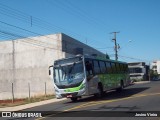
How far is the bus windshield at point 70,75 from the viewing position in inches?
832

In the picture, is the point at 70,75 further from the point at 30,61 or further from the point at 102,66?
the point at 30,61

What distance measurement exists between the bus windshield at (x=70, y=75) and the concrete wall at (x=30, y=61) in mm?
18742

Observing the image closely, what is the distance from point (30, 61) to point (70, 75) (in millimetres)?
23263

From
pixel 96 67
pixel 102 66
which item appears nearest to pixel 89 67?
pixel 96 67

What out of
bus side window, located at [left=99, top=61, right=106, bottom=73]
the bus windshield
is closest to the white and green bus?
the bus windshield

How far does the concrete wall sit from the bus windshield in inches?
738

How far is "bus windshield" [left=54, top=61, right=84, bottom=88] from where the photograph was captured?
21125mm

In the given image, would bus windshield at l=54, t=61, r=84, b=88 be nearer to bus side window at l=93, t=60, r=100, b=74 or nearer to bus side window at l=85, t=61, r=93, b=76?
bus side window at l=85, t=61, r=93, b=76

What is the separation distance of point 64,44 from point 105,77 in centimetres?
1826

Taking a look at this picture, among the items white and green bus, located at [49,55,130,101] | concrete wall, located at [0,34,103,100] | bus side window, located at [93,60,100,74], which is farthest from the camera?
concrete wall, located at [0,34,103,100]

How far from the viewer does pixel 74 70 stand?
21.3 metres

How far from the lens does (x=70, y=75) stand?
21.3 m

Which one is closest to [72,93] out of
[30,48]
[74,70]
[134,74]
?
[74,70]

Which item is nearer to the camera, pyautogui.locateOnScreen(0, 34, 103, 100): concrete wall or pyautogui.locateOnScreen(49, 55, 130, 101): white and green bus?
pyautogui.locateOnScreen(49, 55, 130, 101): white and green bus
